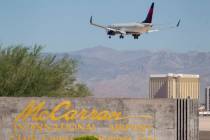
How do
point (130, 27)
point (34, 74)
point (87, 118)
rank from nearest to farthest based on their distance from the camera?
point (87, 118)
point (34, 74)
point (130, 27)

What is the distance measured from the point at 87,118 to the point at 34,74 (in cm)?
1132

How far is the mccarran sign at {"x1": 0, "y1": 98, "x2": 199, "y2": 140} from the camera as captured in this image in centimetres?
3538

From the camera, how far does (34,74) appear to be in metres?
46.1

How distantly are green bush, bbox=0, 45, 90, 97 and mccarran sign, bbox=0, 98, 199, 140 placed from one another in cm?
897

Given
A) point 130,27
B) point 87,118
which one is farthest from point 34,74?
point 130,27

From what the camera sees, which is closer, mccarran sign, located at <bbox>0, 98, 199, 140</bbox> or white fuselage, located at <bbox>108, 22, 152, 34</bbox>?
mccarran sign, located at <bbox>0, 98, 199, 140</bbox>

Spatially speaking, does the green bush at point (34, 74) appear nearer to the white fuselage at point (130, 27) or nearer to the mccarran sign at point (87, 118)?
the mccarran sign at point (87, 118)

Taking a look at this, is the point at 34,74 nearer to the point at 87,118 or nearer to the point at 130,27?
the point at 87,118

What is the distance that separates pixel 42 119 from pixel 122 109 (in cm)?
408

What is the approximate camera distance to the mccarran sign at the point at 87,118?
116 feet

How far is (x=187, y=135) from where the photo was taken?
3597 centimetres

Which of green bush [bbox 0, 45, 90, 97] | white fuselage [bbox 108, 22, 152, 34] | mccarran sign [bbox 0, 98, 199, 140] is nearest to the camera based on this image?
mccarran sign [bbox 0, 98, 199, 140]

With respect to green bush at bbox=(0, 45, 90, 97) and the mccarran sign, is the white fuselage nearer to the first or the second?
green bush at bbox=(0, 45, 90, 97)

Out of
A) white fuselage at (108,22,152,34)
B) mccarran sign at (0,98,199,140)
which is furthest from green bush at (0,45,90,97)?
white fuselage at (108,22,152,34)
